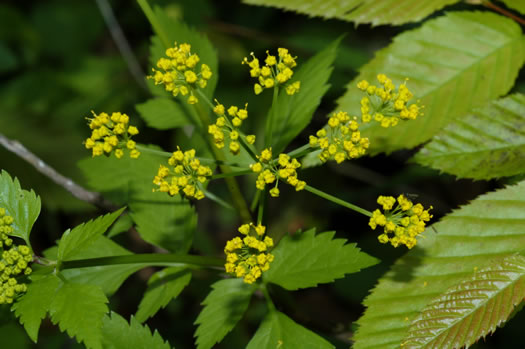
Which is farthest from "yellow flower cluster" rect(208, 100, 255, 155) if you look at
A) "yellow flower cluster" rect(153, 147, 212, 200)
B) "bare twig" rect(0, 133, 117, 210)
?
"bare twig" rect(0, 133, 117, 210)

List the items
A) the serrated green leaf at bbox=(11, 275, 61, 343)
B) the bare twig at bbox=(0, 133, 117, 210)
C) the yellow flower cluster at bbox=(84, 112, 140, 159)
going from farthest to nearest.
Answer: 1. the bare twig at bbox=(0, 133, 117, 210)
2. the yellow flower cluster at bbox=(84, 112, 140, 159)
3. the serrated green leaf at bbox=(11, 275, 61, 343)

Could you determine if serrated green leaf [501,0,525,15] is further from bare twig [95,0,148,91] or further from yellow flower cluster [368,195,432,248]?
bare twig [95,0,148,91]

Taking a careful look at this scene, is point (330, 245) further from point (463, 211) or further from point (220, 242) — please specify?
point (220, 242)

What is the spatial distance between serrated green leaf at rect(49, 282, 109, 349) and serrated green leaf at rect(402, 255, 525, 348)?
122 cm

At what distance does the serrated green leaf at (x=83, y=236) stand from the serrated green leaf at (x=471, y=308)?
4.27 feet

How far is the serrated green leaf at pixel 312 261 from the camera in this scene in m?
2.20

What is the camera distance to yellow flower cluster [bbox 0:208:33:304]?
1.95 m

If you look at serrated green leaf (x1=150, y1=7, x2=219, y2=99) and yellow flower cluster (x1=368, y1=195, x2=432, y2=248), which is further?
serrated green leaf (x1=150, y1=7, x2=219, y2=99)

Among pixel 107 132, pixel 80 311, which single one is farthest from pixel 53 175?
pixel 80 311

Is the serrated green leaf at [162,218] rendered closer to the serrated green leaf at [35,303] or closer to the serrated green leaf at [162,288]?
the serrated green leaf at [162,288]

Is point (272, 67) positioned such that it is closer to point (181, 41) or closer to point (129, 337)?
point (181, 41)

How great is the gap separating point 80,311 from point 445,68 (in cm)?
218

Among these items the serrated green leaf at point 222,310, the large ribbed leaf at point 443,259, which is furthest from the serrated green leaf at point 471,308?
the serrated green leaf at point 222,310

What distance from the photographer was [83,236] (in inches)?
82.2
